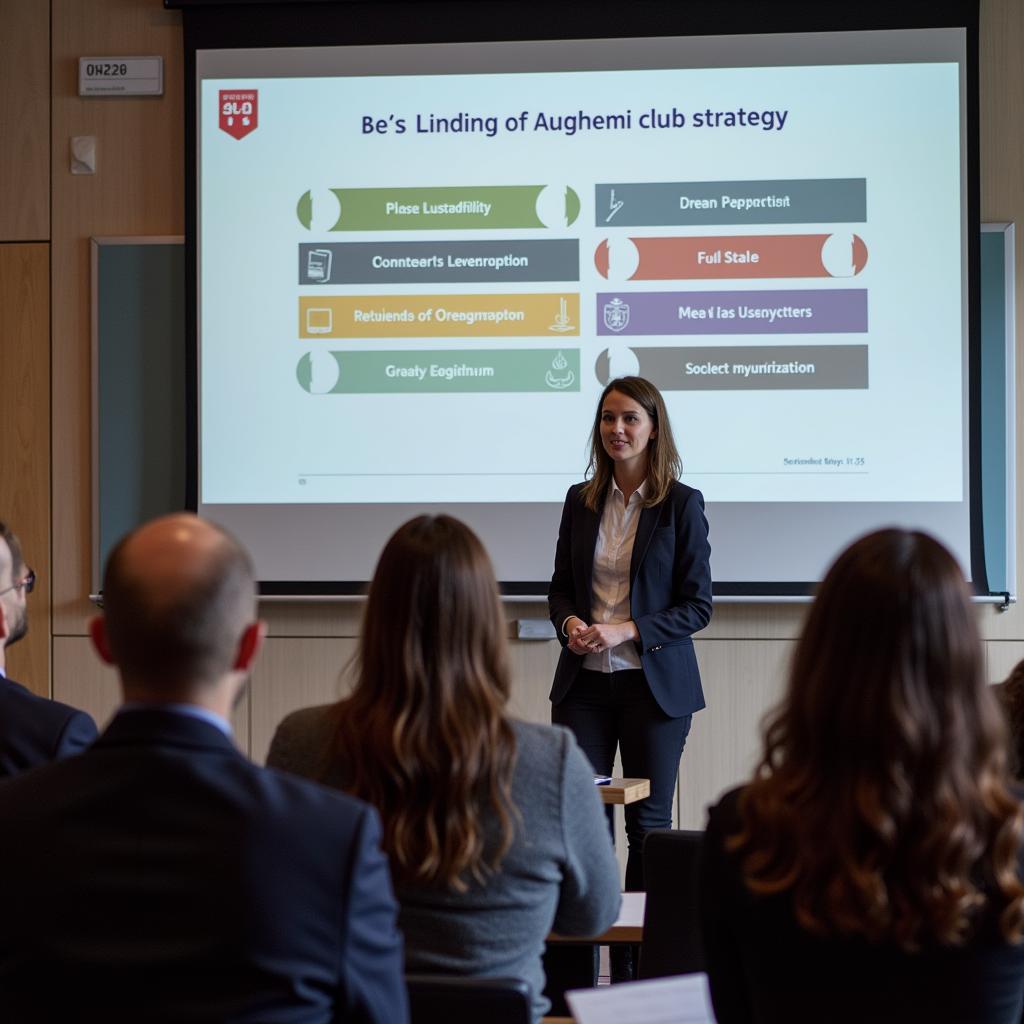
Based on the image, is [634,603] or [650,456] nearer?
[634,603]

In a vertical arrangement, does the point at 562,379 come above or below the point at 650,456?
above

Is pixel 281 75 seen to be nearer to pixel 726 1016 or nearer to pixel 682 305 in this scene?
pixel 682 305

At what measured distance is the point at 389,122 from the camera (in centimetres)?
441

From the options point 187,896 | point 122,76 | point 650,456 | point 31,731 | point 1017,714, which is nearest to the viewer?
point 187,896

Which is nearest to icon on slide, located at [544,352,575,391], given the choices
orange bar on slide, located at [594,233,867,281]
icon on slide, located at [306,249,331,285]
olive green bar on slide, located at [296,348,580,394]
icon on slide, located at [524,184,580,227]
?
olive green bar on slide, located at [296,348,580,394]

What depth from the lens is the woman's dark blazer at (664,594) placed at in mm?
3561

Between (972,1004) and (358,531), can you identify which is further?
(358,531)

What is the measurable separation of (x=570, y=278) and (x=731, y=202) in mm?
609

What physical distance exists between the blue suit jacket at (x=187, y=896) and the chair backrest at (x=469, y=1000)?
6.1 inches

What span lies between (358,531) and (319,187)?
122 cm

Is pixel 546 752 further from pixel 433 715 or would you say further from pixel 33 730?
pixel 33 730

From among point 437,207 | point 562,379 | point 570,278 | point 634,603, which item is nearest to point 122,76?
point 437,207

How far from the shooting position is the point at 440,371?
4.39 metres

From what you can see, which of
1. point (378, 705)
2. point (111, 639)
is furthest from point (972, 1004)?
point (111, 639)
